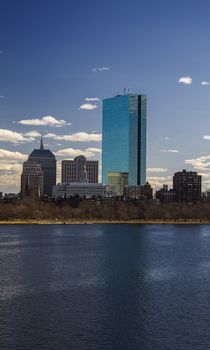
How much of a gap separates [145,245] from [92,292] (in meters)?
60.7

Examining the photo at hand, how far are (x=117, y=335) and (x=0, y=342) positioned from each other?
8173 mm

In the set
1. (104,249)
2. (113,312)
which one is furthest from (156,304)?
(104,249)

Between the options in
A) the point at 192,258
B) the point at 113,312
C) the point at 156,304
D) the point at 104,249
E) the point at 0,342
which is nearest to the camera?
the point at 0,342

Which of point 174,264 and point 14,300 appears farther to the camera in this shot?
point 174,264

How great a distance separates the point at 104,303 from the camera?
50.5 metres

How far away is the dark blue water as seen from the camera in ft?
128

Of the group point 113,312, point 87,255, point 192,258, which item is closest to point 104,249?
point 87,255

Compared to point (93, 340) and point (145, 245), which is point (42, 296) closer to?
point (93, 340)

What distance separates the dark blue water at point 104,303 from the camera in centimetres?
3888

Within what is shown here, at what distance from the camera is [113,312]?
47.0 metres

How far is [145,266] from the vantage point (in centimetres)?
7781

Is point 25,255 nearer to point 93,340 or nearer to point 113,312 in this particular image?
point 113,312

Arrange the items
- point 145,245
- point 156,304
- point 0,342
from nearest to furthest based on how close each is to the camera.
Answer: point 0,342
point 156,304
point 145,245

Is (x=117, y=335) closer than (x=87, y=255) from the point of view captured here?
Yes
